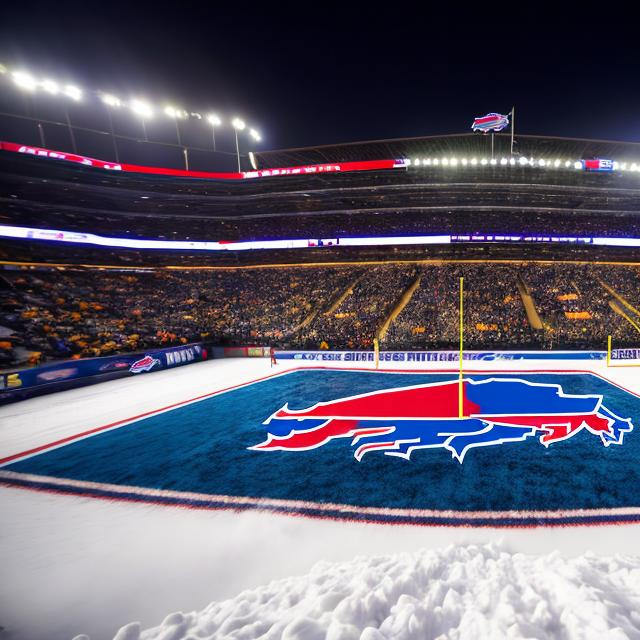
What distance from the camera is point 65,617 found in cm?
302

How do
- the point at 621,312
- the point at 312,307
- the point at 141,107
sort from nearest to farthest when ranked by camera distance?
the point at 621,312
the point at 141,107
the point at 312,307

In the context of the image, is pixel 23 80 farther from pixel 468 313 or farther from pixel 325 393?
pixel 468 313

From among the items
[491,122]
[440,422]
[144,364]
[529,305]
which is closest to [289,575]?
[440,422]

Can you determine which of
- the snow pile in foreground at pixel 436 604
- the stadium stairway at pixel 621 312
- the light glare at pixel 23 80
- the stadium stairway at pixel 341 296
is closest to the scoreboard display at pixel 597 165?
the stadium stairway at pixel 621 312

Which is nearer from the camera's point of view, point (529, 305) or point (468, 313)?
point (468, 313)

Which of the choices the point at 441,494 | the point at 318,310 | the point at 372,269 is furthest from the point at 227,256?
the point at 441,494

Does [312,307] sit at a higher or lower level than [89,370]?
higher

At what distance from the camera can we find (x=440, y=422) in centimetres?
754

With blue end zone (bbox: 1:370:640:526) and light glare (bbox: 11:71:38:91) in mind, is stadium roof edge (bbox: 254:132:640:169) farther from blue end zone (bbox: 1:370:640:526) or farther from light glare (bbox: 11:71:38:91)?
blue end zone (bbox: 1:370:640:526)

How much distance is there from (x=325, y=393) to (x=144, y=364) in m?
11.5

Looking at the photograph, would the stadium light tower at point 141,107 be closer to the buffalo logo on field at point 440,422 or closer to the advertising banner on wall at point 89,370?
the advertising banner on wall at point 89,370

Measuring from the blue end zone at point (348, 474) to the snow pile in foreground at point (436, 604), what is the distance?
1.22m

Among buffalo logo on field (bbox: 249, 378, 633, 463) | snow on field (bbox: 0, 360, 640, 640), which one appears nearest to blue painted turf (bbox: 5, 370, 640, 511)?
buffalo logo on field (bbox: 249, 378, 633, 463)

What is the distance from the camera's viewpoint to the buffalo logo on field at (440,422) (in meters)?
6.60
